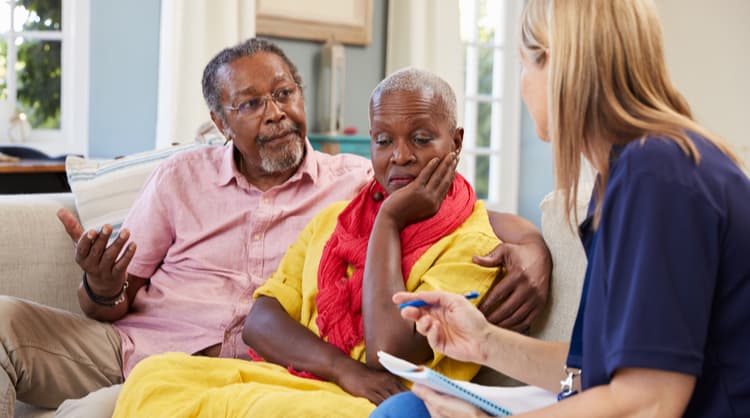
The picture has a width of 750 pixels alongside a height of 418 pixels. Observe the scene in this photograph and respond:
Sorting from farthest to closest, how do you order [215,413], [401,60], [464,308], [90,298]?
1. [401,60]
2. [90,298]
3. [215,413]
4. [464,308]

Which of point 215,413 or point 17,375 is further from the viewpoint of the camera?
point 17,375

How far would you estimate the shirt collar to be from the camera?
7.39 ft

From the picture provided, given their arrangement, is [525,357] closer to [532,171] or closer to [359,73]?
[359,73]

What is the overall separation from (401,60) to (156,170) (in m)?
2.74

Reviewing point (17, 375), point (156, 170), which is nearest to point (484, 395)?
point (17, 375)

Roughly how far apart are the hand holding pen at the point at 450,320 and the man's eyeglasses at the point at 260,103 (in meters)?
1.10

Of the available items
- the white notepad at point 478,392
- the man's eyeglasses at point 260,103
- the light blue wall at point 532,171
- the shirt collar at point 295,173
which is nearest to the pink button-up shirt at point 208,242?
the shirt collar at point 295,173

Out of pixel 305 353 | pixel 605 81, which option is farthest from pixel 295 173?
pixel 605 81

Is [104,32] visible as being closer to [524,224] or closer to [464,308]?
[524,224]

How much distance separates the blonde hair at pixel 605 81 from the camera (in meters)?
1.01

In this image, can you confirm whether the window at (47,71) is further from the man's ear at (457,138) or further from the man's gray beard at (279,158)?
the man's ear at (457,138)

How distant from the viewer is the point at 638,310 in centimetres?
93

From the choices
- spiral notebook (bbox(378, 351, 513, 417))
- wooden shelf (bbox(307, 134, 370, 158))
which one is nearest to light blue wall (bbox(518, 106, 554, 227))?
wooden shelf (bbox(307, 134, 370, 158))

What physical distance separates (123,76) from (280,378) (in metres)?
2.78
